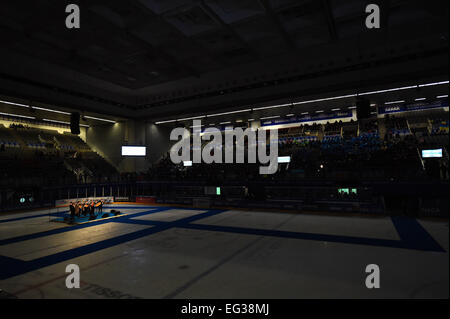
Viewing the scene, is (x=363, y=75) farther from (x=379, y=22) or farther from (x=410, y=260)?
(x=410, y=260)

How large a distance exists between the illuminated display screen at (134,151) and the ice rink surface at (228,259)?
9.83 metres

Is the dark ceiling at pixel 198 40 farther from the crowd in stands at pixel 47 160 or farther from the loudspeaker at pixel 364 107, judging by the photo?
the crowd in stands at pixel 47 160

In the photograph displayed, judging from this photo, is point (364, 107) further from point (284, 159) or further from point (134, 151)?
point (134, 151)

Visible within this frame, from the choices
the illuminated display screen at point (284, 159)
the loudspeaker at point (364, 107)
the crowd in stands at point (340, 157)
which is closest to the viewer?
the loudspeaker at point (364, 107)

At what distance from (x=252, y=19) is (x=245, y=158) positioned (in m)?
12.3

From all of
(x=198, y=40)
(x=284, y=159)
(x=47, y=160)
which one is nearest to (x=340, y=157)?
(x=284, y=159)

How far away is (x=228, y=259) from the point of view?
15.2ft

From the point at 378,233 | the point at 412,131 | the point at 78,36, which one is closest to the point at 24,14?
the point at 78,36

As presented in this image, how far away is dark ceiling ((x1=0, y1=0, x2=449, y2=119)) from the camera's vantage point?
8.02 metres

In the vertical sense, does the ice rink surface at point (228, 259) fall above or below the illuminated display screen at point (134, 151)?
below

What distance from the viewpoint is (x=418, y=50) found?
9734mm

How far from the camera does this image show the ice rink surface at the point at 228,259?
324cm

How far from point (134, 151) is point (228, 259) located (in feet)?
48.7

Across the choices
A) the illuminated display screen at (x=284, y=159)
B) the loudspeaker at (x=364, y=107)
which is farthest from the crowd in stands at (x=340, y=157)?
the loudspeaker at (x=364, y=107)
